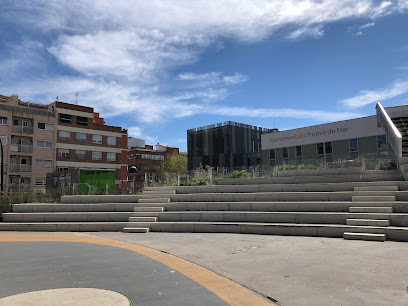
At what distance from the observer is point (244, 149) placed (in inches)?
1975

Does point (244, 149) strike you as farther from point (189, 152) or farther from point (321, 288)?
point (321, 288)

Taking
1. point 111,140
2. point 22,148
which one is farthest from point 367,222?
point 111,140

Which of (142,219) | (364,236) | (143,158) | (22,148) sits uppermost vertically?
(143,158)

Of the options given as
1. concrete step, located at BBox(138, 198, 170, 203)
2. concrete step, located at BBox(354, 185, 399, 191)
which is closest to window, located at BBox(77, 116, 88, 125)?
concrete step, located at BBox(138, 198, 170, 203)

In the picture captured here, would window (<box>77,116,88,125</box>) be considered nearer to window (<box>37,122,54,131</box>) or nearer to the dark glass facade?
window (<box>37,122,54,131</box>)

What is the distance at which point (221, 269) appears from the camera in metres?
6.40

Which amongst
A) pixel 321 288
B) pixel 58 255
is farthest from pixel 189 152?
pixel 321 288

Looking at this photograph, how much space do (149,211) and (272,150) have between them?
25421 mm

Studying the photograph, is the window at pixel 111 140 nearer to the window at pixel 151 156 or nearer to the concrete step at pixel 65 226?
the window at pixel 151 156

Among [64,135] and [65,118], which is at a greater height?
[65,118]

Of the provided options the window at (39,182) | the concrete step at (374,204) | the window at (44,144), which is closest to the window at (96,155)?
the window at (44,144)

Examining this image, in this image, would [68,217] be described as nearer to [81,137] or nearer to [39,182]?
[39,182]

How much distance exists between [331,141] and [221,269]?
90.4ft

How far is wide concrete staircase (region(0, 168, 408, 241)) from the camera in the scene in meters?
9.72
